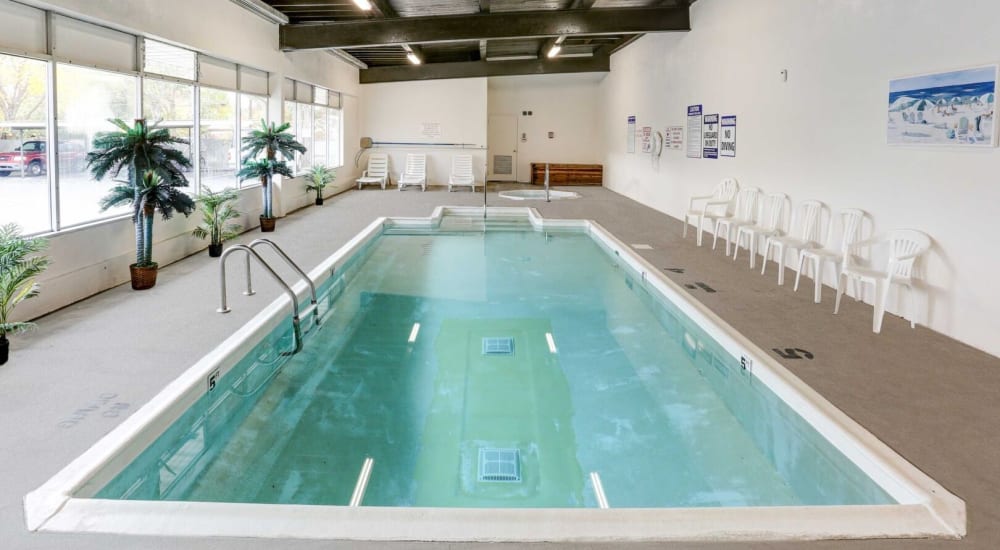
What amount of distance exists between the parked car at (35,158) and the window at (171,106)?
94 centimetres

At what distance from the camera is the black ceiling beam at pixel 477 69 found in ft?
54.8

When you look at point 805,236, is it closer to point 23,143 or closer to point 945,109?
point 945,109

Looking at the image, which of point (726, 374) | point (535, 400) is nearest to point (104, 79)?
point (535, 400)

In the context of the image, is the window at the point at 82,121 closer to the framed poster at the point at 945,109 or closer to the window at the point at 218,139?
the window at the point at 218,139

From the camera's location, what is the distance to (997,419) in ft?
11.0

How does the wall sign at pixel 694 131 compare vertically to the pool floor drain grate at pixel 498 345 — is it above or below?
above

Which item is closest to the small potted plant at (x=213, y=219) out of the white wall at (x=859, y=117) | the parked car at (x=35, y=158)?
the parked car at (x=35, y=158)

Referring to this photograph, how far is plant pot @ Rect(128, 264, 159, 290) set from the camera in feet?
19.2

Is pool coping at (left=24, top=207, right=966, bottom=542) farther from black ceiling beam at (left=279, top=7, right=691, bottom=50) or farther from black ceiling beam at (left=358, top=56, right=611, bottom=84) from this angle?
black ceiling beam at (left=358, top=56, right=611, bottom=84)

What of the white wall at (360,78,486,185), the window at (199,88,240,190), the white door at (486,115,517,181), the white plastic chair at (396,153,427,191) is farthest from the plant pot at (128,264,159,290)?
the white door at (486,115,517,181)

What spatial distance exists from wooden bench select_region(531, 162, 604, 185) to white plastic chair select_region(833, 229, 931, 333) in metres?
13.0

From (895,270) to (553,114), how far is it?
14469mm

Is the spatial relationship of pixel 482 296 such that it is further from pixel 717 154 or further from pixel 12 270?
pixel 717 154

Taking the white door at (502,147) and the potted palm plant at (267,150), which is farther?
the white door at (502,147)
